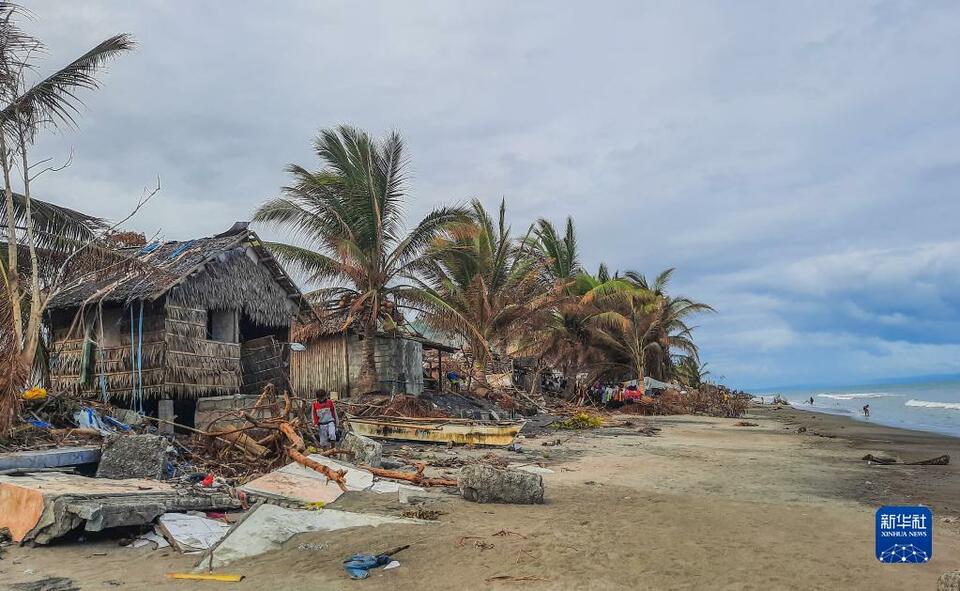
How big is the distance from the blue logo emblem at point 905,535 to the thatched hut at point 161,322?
12.4 m

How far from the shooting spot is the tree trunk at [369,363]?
18516mm

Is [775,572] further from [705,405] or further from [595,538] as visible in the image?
[705,405]

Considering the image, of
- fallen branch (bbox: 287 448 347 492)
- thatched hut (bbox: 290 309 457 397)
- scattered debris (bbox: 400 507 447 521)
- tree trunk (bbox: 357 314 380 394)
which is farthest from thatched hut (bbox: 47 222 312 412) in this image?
scattered debris (bbox: 400 507 447 521)

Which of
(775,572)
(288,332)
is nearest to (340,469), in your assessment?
(775,572)

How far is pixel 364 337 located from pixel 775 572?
15.2 metres

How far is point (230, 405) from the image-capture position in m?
13.9

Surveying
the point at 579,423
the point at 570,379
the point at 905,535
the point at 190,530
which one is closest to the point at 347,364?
the point at 579,423

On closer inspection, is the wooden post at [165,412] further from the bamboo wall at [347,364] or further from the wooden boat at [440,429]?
the bamboo wall at [347,364]

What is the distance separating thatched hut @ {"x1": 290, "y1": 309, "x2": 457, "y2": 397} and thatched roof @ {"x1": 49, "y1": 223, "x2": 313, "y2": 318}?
131 inches

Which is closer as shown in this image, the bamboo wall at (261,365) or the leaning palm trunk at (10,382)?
the leaning palm trunk at (10,382)

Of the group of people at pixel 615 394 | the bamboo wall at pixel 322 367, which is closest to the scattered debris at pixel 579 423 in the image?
the bamboo wall at pixel 322 367

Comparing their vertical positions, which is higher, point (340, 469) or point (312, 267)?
point (312, 267)

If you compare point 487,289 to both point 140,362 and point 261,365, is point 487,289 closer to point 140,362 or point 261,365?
point 261,365

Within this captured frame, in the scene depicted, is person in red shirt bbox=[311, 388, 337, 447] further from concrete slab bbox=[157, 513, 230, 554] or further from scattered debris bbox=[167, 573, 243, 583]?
scattered debris bbox=[167, 573, 243, 583]
